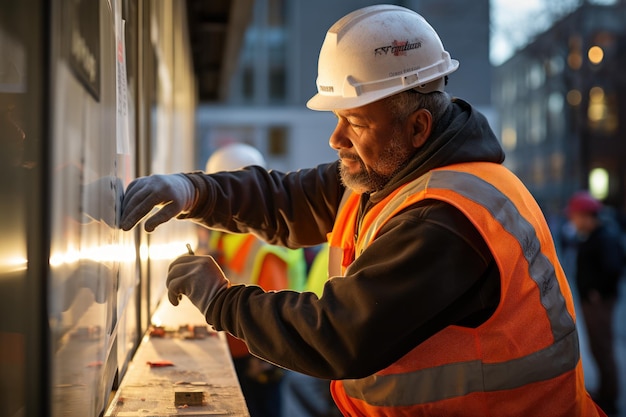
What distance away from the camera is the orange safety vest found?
7.48 ft

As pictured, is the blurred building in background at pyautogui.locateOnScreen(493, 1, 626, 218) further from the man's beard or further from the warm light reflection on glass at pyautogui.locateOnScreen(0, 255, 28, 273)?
the warm light reflection on glass at pyautogui.locateOnScreen(0, 255, 28, 273)

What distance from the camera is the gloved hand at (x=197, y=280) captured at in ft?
7.97

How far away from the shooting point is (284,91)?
34188 mm

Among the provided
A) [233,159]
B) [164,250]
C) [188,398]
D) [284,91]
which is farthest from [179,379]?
[284,91]

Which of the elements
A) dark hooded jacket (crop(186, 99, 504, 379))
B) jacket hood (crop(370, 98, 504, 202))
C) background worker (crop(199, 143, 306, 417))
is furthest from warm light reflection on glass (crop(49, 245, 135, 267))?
background worker (crop(199, 143, 306, 417))

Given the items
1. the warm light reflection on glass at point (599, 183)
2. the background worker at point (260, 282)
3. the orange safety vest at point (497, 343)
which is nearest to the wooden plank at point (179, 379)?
the orange safety vest at point (497, 343)

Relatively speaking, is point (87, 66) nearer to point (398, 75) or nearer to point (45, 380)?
point (45, 380)

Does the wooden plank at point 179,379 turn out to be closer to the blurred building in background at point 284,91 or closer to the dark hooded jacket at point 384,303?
the dark hooded jacket at point 384,303

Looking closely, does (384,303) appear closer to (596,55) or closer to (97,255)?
(97,255)

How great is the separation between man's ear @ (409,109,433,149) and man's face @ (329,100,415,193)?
0.01m

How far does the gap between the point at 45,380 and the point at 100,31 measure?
0.88 metres

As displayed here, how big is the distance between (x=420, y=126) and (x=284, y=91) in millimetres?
31938

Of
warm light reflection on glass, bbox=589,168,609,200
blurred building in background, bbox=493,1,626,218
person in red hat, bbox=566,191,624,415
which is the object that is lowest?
person in red hat, bbox=566,191,624,415

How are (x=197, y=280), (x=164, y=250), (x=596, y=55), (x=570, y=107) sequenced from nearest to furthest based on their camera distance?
1. (x=197, y=280)
2. (x=164, y=250)
3. (x=596, y=55)
4. (x=570, y=107)
